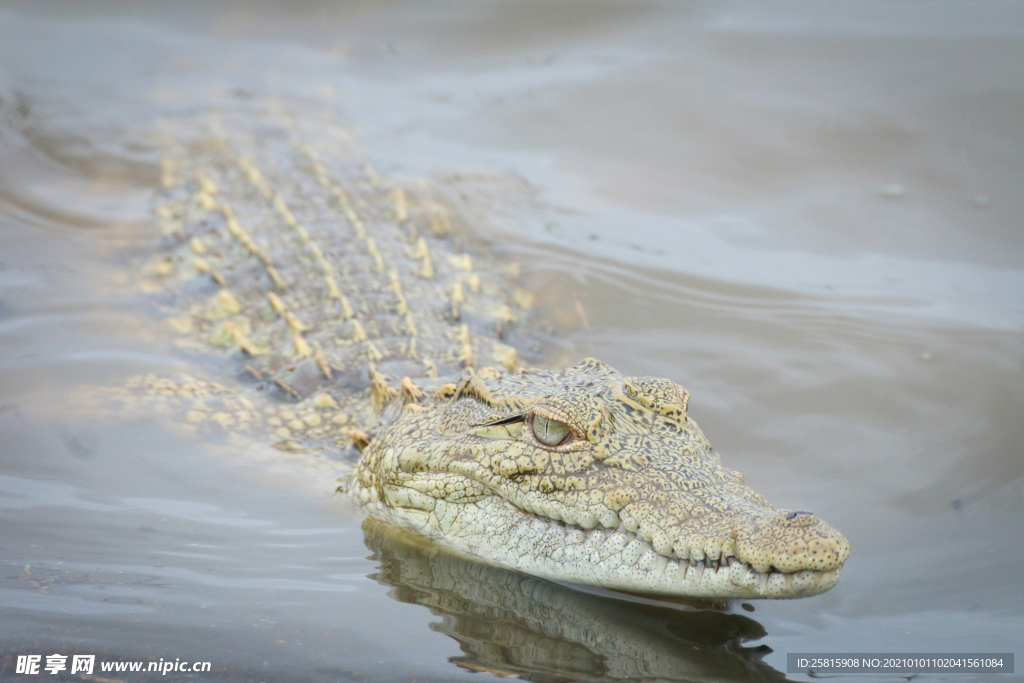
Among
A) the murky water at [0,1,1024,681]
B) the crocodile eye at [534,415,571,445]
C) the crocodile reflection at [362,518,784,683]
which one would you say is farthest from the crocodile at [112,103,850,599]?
the murky water at [0,1,1024,681]

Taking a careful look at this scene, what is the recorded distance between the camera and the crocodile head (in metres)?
2.31

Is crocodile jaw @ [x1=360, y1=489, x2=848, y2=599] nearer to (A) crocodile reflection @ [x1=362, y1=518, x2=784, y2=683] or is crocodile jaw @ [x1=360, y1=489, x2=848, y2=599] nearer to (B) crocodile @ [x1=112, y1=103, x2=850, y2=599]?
(B) crocodile @ [x1=112, y1=103, x2=850, y2=599]

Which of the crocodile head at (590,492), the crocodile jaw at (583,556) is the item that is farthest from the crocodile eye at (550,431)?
the crocodile jaw at (583,556)

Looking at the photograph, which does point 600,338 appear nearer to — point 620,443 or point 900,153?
point 620,443

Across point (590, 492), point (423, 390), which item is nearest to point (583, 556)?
point (590, 492)

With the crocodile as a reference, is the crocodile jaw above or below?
below

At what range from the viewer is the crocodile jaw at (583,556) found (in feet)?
7.47

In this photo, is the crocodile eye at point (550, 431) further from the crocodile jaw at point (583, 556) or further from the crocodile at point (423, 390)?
the crocodile jaw at point (583, 556)

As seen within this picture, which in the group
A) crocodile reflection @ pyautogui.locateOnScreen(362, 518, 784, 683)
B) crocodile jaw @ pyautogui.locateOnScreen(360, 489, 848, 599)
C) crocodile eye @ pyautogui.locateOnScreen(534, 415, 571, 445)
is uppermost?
crocodile eye @ pyautogui.locateOnScreen(534, 415, 571, 445)

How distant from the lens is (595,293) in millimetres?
5719

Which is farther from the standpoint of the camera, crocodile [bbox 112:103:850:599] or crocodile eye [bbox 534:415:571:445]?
crocodile eye [bbox 534:415:571:445]

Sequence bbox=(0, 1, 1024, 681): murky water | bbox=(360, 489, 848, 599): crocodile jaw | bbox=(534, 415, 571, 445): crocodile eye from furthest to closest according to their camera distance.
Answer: bbox=(534, 415, 571, 445): crocodile eye < bbox=(0, 1, 1024, 681): murky water < bbox=(360, 489, 848, 599): crocodile jaw

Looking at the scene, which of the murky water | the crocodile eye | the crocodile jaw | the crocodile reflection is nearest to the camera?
the crocodile jaw

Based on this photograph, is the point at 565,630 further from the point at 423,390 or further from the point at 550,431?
the point at 423,390
